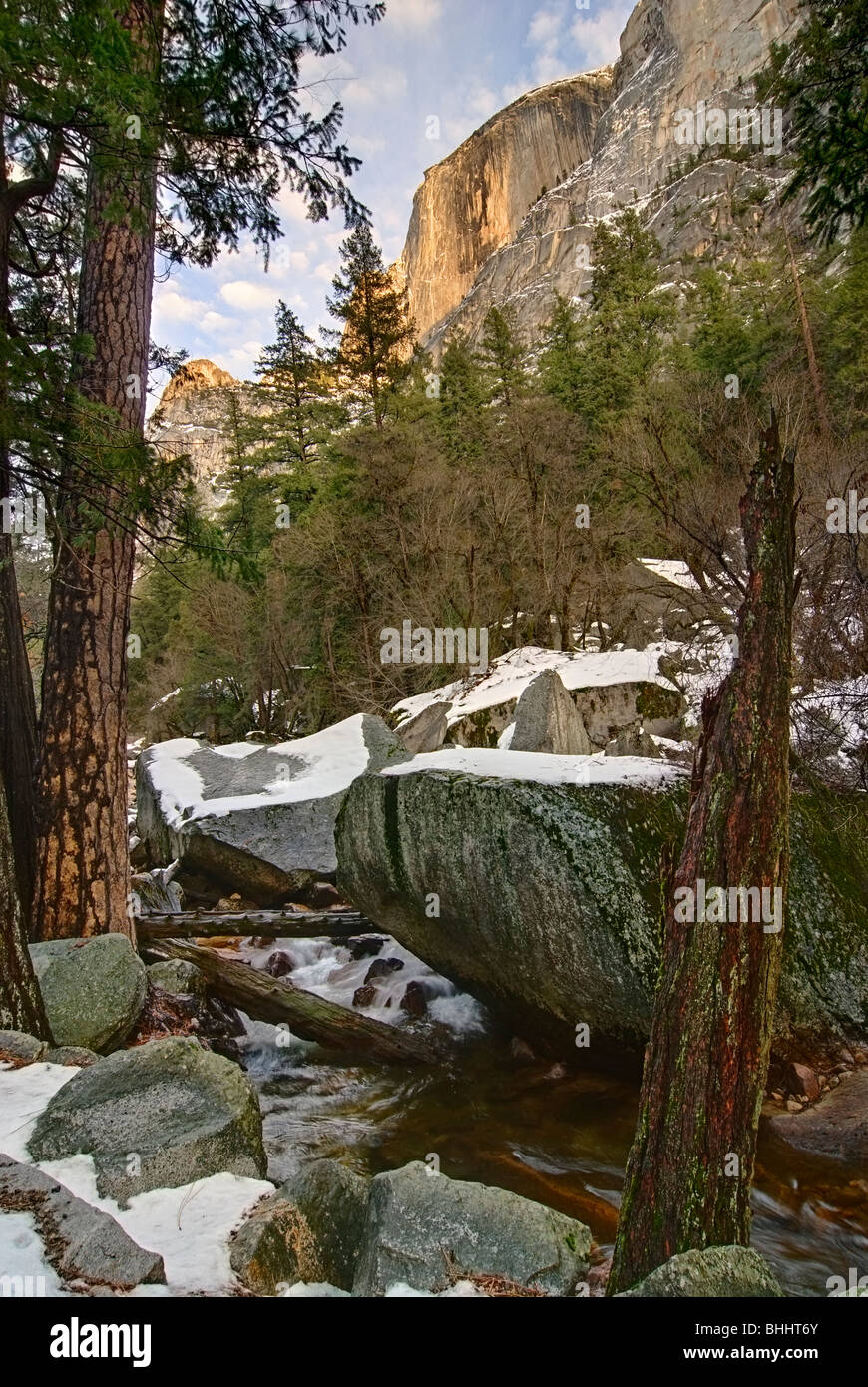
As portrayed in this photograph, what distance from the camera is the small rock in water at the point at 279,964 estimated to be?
28.5 ft

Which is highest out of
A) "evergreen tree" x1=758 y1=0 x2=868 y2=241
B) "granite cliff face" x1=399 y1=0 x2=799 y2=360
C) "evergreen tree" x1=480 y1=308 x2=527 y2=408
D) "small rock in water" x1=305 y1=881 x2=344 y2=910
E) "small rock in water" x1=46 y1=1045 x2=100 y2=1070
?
"granite cliff face" x1=399 y1=0 x2=799 y2=360

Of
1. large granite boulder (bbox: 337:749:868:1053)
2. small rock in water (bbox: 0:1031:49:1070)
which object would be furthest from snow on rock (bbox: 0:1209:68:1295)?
large granite boulder (bbox: 337:749:868:1053)

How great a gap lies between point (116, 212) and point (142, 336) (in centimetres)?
109

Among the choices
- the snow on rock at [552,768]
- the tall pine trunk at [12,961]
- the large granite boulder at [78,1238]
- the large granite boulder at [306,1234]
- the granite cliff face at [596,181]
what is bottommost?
the large granite boulder at [306,1234]

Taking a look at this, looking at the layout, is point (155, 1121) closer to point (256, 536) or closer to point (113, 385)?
point (113, 385)

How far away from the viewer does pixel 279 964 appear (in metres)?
8.78

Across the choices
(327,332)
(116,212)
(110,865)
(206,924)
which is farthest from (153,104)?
(327,332)

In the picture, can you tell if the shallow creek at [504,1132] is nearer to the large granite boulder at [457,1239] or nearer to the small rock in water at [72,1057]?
the large granite boulder at [457,1239]

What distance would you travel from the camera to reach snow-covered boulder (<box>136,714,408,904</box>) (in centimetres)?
1056

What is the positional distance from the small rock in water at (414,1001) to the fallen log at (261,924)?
1.45m

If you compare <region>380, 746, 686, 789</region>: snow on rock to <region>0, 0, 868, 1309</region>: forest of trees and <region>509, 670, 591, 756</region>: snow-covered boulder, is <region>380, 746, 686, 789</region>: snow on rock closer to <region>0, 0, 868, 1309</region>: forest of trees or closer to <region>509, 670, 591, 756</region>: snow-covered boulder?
<region>0, 0, 868, 1309</region>: forest of trees

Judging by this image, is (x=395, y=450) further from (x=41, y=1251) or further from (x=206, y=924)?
(x=41, y=1251)

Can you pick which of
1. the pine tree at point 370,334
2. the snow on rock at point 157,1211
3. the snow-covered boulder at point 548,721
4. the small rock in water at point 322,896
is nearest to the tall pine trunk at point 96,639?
the snow on rock at point 157,1211

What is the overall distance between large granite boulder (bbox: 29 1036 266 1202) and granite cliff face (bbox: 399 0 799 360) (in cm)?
4473
